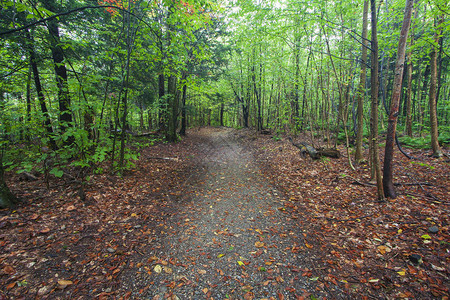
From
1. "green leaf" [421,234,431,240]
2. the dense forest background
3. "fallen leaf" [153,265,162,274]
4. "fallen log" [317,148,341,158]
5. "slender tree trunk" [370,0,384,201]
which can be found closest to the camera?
"fallen leaf" [153,265,162,274]

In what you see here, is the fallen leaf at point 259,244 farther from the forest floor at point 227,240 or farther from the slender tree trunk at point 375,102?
the slender tree trunk at point 375,102

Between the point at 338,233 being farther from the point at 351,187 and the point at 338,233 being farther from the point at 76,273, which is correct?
the point at 76,273

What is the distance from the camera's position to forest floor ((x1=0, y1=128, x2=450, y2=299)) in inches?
103

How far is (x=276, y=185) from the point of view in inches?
253

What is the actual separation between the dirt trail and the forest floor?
0.7 inches

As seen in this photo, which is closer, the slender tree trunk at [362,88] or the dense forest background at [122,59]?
the dense forest background at [122,59]

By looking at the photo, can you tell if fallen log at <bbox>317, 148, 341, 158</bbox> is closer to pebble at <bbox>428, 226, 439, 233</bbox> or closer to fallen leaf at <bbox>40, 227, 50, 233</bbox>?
pebble at <bbox>428, 226, 439, 233</bbox>

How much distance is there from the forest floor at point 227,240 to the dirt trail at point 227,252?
0.06ft

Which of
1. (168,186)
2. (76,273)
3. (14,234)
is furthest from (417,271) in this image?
(14,234)

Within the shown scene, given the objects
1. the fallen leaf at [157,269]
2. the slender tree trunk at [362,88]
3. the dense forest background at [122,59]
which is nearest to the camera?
the fallen leaf at [157,269]

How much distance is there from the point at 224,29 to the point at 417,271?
15251 millimetres

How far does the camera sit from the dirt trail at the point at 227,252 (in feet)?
8.81

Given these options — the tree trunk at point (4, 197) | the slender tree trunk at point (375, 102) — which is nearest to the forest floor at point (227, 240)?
the tree trunk at point (4, 197)

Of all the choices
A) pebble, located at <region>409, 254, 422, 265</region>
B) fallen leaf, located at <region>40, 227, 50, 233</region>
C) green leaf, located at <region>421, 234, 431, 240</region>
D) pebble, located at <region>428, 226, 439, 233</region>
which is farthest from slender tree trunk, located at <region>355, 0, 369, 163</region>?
fallen leaf, located at <region>40, 227, 50, 233</region>
